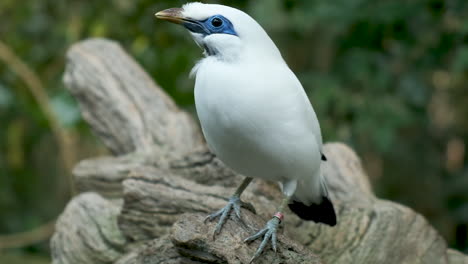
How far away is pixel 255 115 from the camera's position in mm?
2396

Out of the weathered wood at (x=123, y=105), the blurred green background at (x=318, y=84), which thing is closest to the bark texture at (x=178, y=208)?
the weathered wood at (x=123, y=105)

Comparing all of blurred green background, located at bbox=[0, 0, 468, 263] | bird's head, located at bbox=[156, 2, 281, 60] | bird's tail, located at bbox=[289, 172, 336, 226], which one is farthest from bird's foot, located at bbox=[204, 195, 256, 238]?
blurred green background, located at bbox=[0, 0, 468, 263]

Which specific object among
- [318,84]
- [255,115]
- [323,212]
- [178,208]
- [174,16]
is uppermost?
[318,84]

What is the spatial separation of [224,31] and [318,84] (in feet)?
7.33

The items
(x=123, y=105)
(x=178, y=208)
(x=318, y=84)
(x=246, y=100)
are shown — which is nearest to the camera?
(x=246, y=100)

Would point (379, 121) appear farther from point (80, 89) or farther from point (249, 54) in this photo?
point (249, 54)

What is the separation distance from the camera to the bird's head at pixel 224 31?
2.47 m

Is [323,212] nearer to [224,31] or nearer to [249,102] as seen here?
[249,102]

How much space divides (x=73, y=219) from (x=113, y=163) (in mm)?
475

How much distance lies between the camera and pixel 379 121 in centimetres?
455

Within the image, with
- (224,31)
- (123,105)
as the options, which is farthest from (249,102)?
(123,105)

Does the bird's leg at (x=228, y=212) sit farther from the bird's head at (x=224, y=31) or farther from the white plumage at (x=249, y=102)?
the bird's head at (x=224, y=31)

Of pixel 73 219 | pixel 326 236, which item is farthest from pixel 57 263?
pixel 326 236

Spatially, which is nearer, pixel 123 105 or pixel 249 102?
pixel 249 102
